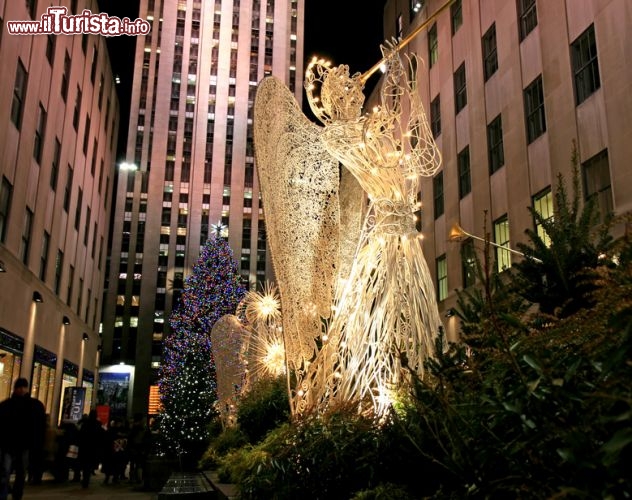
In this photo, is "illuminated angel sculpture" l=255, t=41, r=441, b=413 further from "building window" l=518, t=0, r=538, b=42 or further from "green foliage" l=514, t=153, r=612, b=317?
"building window" l=518, t=0, r=538, b=42

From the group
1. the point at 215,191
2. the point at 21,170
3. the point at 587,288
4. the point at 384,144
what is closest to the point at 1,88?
the point at 21,170

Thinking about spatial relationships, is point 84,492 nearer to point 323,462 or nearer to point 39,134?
point 323,462

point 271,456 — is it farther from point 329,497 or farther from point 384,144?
point 384,144

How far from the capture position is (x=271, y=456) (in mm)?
6367

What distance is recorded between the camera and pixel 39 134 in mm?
21281

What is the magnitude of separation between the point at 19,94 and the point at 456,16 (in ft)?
49.6

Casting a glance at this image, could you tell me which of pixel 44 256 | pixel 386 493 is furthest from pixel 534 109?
pixel 44 256

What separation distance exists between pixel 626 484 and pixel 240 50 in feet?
244

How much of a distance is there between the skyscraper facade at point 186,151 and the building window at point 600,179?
179ft

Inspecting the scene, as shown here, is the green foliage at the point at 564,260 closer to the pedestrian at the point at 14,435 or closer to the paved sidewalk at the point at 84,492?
the pedestrian at the point at 14,435

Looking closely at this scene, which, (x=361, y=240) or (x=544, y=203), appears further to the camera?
(x=544, y=203)

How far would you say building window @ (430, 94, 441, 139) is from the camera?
2353 centimetres

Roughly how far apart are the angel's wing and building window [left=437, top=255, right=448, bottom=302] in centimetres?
1318

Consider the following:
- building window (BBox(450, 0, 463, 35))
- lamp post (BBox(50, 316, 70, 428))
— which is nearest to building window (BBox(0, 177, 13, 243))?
lamp post (BBox(50, 316, 70, 428))
